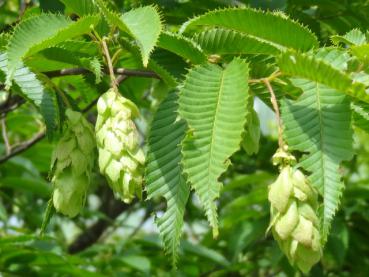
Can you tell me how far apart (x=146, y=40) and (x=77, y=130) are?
0.27 metres

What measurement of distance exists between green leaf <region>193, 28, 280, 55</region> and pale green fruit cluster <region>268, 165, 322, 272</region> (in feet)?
0.93

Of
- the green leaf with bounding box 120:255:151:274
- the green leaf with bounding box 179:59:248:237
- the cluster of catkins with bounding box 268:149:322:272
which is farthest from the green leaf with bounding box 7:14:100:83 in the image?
the green leaf with bounding box 120:255:151:274

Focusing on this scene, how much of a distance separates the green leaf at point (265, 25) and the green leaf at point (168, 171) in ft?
0.54

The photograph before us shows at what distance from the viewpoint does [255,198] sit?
114 inches

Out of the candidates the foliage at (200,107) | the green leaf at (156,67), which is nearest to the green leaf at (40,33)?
the foliage at (200,107)

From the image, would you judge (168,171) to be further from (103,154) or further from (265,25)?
(265,25)

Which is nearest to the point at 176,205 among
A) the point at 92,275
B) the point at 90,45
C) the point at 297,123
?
the point at 297,123

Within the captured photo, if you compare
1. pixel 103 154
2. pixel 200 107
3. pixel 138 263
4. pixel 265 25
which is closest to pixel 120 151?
pixel 103 154

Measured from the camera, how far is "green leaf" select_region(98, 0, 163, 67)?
1261 millimetres

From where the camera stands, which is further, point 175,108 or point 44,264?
point 44,264

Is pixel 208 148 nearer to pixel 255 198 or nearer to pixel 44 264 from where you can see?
pixel 44 264

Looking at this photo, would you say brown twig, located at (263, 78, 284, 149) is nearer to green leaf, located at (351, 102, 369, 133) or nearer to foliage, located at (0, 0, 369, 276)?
foliage, located at (0, 0, 369, 276)

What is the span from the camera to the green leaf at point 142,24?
1.26 meters

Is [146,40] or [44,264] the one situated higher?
[146,40]
